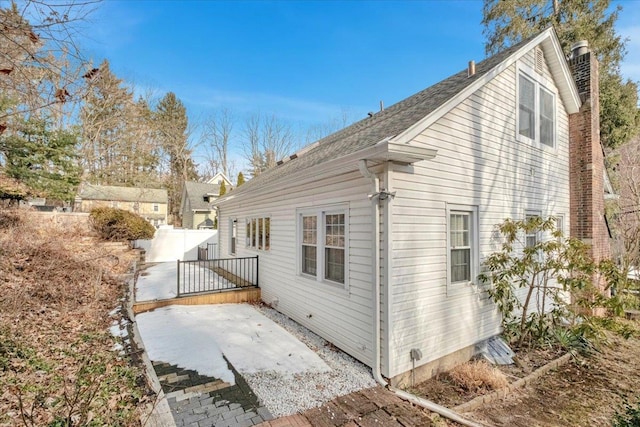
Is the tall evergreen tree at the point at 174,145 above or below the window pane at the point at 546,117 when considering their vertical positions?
above

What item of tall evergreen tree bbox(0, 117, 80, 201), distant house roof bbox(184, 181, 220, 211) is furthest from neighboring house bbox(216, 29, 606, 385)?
distant house roof bbox(184, 181, 220, 211)

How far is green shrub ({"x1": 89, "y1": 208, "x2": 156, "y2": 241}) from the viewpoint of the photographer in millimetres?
12094

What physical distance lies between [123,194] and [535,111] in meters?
32.5

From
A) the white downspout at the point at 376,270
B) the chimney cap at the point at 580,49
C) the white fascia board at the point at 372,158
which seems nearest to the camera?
the white fascia board at the point at 372,158

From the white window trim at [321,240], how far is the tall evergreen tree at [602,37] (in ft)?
51.4

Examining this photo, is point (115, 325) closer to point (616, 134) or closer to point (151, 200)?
point (616, 134)

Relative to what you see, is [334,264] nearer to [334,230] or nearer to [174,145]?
[334,230]

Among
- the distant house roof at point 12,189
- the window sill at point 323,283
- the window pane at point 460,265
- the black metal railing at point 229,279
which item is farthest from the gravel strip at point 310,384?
the distant house roof at point 12,189

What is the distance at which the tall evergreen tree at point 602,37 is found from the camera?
13.4 meters

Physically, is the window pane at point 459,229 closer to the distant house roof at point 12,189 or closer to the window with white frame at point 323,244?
the window with white frame at point 323,244

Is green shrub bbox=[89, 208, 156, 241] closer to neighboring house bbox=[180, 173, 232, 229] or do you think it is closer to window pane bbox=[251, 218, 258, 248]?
window pane bbox=[251, 218, 258, 248]

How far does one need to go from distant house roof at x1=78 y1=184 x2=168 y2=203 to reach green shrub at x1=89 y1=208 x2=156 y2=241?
13.0 m

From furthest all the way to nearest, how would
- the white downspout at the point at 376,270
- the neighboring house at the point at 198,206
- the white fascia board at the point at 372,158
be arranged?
the neighboring house at the point at 198,206
the white downspout at the point at 376,270
the white fascia board at the point at 372,158

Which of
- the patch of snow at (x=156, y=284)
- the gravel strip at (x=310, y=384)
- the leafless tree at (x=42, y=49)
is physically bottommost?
the gravel strip at (x=310, y=384)
